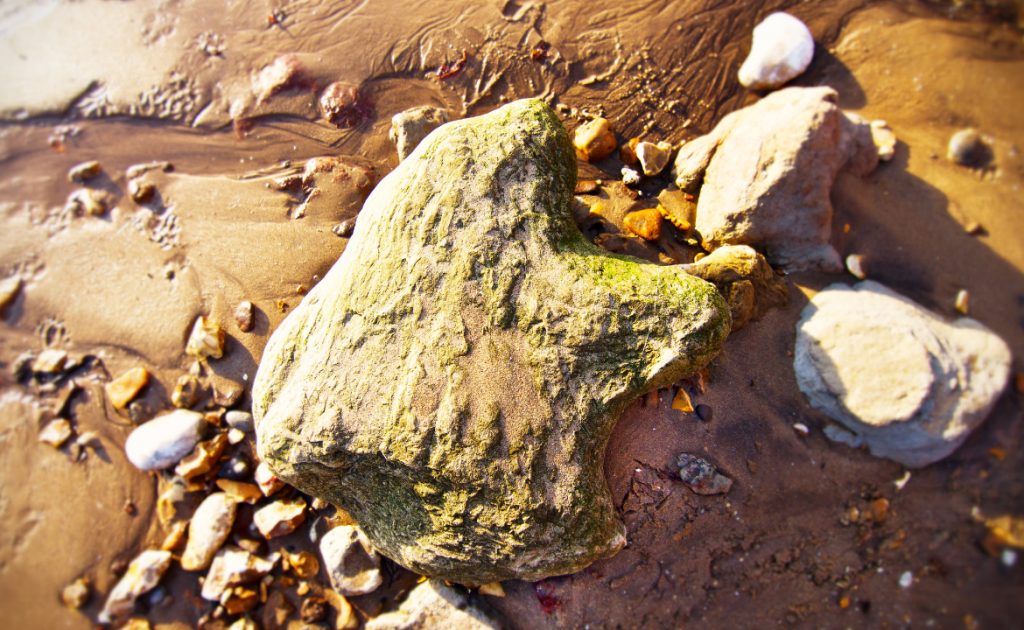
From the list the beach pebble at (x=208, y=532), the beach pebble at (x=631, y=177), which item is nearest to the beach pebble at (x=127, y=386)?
the beach pebble at (x=208, y=532)

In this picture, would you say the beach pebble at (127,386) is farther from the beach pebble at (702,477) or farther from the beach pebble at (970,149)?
the beach pebble at (970,149)

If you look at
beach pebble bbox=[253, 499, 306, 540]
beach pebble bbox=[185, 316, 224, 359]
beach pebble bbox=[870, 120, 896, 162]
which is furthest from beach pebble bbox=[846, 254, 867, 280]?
beach pebble bbox=[185, 316, 224, 359]

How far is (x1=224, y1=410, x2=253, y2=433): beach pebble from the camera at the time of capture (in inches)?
143

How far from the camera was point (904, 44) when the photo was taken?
11.8 feet

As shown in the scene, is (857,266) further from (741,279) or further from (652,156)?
(652,156)

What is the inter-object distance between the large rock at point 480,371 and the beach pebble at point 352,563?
24.0 inches

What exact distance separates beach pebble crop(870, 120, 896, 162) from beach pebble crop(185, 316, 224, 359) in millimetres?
4835

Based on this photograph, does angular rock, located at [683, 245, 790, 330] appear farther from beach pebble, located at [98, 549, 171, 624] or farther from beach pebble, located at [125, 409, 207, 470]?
beach pebble, located at [98, 549, 171, 624]

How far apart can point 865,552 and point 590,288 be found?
2549 millimetres

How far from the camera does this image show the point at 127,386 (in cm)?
372

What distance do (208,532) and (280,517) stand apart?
1.76 feet

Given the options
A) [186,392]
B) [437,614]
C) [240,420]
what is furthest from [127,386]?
[437,614]

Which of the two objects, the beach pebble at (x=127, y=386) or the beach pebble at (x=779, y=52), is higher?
the beach pebble at (x=779, y=52)

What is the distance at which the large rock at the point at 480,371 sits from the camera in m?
2.68
